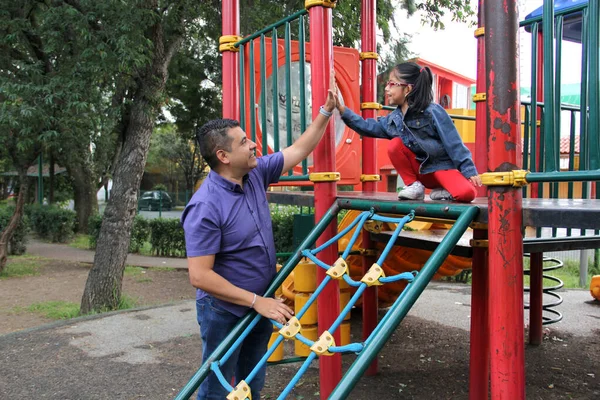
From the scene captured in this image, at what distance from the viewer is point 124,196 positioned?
732 centimetres

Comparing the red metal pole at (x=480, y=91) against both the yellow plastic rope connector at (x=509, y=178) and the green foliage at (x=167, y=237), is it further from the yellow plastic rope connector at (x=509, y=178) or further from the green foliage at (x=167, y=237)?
the green foliage at (x=167, y=237)

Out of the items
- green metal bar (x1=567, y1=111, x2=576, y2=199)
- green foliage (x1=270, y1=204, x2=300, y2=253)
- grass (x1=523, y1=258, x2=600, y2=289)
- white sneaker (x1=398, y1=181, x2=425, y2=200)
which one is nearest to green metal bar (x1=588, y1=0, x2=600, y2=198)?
white sneaker (x1=398, y1=181, x2=425, y2=200)

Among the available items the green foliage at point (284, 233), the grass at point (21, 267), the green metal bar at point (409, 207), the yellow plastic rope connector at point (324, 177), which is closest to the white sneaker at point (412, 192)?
the green metal bar at point (409, 207)

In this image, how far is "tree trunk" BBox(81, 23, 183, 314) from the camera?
7.10 meters

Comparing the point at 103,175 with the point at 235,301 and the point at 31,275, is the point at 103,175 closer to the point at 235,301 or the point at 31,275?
the point at 31,275

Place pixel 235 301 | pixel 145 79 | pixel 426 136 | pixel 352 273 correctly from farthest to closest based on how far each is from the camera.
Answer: pixel 145 79
pixel 352 273
pixel 426 136
pixel 235 301

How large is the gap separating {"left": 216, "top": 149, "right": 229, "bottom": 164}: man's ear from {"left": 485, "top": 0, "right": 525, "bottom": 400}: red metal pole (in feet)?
3.73

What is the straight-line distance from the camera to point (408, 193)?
8.64ft

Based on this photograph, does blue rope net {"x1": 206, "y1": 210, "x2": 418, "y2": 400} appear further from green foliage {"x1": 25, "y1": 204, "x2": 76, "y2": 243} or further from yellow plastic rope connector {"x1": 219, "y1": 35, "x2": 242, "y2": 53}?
green foliage {"x1": 25, "y1": 204, "x2": 76, "y2": 243}

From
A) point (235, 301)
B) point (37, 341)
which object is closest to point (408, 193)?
point (235, 301)

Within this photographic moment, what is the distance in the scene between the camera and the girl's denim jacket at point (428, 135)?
95.0 inches

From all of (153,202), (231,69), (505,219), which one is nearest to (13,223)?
(231,69)

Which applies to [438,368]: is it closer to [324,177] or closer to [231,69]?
[324,177]

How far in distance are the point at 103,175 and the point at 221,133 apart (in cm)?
1756
